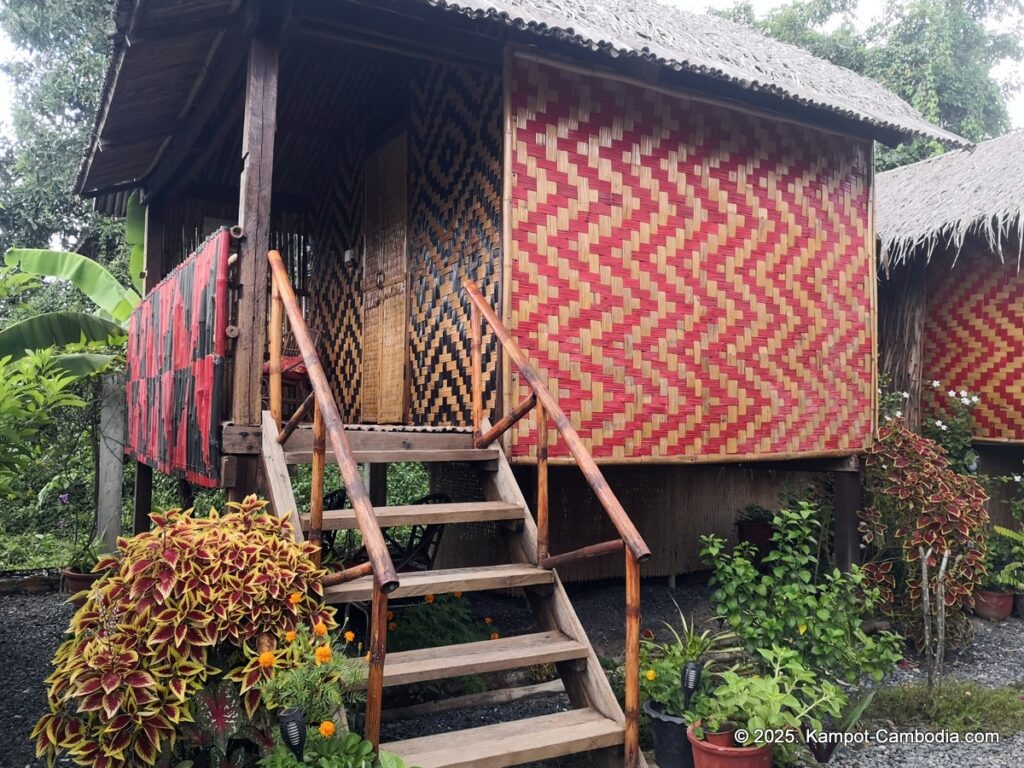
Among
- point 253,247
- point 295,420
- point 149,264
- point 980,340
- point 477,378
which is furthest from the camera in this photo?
point 980,340

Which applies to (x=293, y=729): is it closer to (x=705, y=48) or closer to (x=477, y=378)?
(x=477, y=378)

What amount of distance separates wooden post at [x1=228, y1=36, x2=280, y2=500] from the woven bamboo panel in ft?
20.4

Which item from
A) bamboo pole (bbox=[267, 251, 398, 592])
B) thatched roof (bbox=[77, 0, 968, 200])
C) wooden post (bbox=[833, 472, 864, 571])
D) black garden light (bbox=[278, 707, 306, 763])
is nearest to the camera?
black garden light (bbox=[278, 707, 306, 763])

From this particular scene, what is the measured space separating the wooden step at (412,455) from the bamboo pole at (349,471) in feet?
1.91

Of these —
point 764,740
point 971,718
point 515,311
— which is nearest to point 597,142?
point 515,311

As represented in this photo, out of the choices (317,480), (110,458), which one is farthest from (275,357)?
(110,458)

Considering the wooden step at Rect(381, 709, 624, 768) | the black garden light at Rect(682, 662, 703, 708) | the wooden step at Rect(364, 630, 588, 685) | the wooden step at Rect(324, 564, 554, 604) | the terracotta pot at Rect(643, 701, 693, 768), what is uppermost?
the wooden step at Rect(324, 564, 554, 604)

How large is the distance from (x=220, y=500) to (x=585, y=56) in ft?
22.2

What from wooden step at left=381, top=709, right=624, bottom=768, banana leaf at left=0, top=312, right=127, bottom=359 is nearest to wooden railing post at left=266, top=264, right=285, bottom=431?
wooden step at left=381, top=709, right=624, bottom=768

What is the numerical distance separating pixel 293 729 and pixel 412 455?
1668mm

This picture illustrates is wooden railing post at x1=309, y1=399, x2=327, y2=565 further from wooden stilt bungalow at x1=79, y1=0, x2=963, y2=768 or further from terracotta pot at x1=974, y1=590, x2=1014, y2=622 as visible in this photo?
terracotta pot at x1=974, y1=590, x2=1014, y2=622

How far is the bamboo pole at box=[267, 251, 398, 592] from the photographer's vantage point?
7.87 ft

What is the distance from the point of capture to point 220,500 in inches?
357

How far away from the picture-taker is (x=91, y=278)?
7.71 meters
